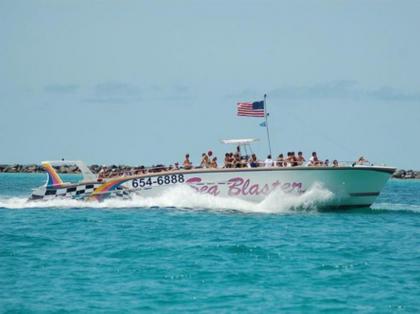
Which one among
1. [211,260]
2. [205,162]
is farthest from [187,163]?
[211,260]

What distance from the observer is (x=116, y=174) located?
31016mm

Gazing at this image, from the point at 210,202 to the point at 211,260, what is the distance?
11.3m

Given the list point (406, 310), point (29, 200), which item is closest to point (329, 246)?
point (406, 310)

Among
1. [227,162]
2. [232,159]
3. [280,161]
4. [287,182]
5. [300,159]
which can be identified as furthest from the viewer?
[232,159]

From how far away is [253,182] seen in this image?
2845 cm

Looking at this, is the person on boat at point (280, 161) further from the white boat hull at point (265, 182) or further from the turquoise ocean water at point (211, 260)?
the turquoise ocean water at point (211, 260)

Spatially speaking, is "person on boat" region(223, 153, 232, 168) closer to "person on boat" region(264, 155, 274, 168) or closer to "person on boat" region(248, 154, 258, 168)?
"person on boat" region(248, 154, 258, 168)

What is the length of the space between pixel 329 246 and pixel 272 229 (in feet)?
11.8

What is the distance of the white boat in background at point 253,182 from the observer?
1112 inches

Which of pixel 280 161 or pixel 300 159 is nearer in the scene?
pixel 280 161

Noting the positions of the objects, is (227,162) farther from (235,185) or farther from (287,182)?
(287,182)

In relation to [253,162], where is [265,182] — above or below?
below

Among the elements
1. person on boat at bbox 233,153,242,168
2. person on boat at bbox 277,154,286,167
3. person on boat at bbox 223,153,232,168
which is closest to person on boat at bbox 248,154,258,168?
person on boat at bbox 233,153,242,168

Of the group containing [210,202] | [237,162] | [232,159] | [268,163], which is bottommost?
[210,202]
